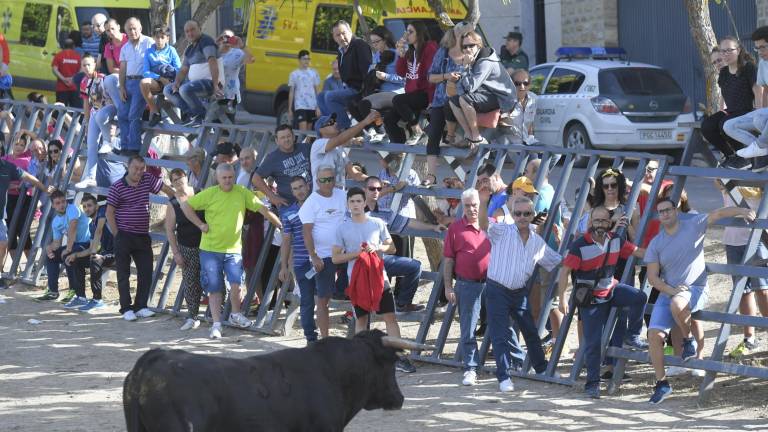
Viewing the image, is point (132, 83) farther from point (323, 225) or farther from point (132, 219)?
point (323, 225)

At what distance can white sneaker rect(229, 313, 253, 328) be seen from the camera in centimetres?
1525

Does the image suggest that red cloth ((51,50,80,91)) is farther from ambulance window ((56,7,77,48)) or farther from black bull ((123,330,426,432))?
black bull ((123,330,426,432))

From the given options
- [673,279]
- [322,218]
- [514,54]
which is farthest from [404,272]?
[514,54]

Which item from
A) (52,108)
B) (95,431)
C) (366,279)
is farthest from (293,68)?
(95,431)

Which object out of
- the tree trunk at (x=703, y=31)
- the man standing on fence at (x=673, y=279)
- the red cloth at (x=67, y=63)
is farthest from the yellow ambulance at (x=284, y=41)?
the man standing on fence at (x=673, y=279)

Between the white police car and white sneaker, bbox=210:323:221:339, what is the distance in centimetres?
898

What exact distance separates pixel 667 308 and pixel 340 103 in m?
4.73

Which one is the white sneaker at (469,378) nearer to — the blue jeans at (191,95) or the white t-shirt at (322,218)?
the white t-shirt at (322,218)

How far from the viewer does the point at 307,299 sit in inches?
550

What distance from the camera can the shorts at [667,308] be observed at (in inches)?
463

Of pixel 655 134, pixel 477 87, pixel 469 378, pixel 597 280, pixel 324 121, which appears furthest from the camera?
pixel 655 134

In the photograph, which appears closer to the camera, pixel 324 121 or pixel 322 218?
pixel 322 218

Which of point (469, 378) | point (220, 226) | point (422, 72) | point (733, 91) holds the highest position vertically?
point (422, 72)

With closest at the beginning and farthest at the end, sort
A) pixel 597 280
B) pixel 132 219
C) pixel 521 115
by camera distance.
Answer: pixel 597 280, pixel 521 115, pixel 132 219
